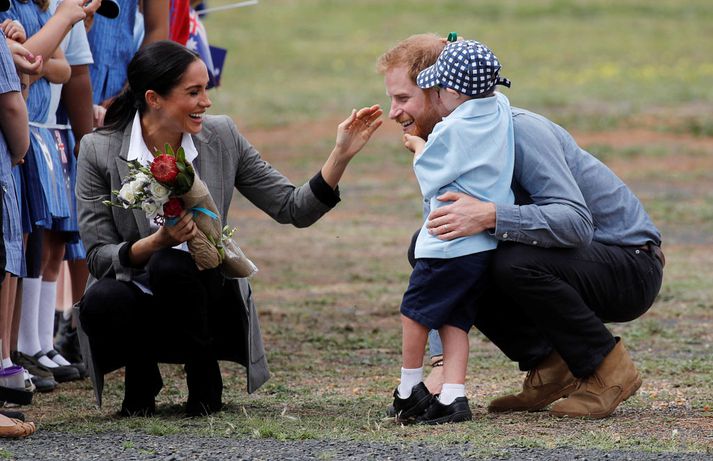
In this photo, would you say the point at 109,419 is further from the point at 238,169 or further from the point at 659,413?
the point at 659,413

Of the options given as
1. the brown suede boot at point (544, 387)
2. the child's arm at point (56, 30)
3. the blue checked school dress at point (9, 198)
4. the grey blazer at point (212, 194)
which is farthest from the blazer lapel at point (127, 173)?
the brown suede boot at point (544, 387)

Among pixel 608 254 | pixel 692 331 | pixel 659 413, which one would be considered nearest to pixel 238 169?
pixel 608 254

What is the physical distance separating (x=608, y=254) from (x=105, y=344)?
1.92m

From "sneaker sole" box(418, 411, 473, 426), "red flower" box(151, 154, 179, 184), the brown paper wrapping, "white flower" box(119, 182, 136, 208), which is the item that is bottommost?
"sneaker sole" box(418, 411, 473, 426)

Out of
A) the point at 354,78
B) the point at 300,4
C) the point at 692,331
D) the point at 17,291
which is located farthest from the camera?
the point at 300,4

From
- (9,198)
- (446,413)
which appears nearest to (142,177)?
(9,198)

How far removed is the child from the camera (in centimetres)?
496

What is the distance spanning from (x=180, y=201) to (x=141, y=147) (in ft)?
1.49

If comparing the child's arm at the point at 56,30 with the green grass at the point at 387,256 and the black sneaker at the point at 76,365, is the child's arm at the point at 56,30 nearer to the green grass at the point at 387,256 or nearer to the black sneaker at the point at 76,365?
the green grass at the point at 387,256

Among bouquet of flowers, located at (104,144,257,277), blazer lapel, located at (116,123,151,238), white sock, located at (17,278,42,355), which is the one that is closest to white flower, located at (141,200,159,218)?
bouquet of flowers, located at (104,144,257,277)

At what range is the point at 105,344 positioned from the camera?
5.30 m

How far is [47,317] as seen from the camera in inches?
265

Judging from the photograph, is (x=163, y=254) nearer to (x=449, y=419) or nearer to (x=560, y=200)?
(x=449, y=419)

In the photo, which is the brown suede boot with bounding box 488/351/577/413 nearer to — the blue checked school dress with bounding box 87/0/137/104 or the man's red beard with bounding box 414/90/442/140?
the man's red beard with bounding box 414/90/442/140
